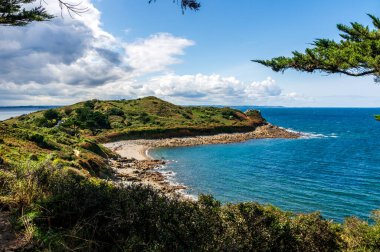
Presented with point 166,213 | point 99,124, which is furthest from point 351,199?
point 99,124

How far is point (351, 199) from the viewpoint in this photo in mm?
29594

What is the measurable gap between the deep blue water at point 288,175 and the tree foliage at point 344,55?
1909cm

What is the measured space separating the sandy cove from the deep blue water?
8.95 ft

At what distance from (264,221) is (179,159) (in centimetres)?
4189

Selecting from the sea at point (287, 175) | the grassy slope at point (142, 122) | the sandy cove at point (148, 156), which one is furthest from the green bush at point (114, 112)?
the sea at point (287, 175)

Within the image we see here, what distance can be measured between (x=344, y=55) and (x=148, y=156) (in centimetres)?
4863

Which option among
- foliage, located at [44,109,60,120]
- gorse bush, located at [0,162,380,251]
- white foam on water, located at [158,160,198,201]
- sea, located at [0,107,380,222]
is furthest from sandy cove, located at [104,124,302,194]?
foliage, located at [44,109,60,120]

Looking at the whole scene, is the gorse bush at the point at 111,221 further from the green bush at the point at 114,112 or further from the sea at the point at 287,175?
the green bush at the point at 114,112

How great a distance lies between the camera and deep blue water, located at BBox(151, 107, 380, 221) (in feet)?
95.0

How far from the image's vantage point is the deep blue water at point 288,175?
28969mm

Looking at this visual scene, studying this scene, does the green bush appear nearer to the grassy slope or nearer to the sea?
the grassy slope

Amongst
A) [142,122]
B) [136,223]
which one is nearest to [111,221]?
[136,223]

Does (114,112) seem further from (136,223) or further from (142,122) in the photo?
(136,223)

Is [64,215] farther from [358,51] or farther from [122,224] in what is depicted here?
[358,51]
